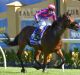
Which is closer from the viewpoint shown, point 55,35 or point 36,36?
point 55,35

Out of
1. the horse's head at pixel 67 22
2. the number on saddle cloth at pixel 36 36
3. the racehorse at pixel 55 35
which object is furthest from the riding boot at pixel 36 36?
the horse's head at pixel 67 22


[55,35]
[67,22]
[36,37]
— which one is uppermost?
[67,22]

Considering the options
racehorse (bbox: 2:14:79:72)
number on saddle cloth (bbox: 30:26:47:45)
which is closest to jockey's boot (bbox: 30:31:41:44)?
number on saddle cloth (bbox: 30:26:47:45)

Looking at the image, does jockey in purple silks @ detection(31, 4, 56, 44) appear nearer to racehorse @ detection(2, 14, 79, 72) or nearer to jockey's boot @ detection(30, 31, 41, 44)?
jockey's boot @ detection(30, 31, 41, 44)

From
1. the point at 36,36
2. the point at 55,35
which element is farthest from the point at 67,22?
the point at 36,36

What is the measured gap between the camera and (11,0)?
2277 cm

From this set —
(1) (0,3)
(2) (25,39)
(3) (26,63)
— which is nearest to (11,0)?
(1) (0,3)

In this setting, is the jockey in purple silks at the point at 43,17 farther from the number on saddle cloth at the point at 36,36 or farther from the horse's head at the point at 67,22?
the horse's head at the point at 67,22

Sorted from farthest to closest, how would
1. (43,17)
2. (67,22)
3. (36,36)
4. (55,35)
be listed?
(36,36) → (43,17) → (55,35) → (67,22)

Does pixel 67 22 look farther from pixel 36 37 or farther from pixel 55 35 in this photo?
pixel 36 37

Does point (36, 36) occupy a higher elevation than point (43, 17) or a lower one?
lower

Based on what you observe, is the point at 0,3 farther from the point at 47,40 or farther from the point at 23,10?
the point at 47,40

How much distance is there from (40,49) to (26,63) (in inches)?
242

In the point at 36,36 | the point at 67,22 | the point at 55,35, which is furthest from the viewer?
the point at 36,36
